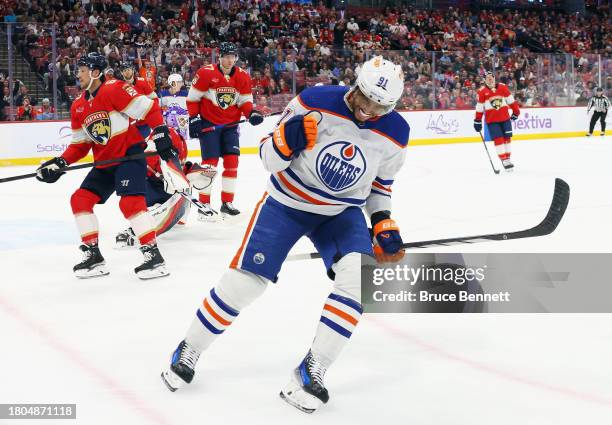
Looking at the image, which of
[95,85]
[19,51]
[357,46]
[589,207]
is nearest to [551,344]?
[95,85]

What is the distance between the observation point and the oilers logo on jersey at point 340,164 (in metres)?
2.66

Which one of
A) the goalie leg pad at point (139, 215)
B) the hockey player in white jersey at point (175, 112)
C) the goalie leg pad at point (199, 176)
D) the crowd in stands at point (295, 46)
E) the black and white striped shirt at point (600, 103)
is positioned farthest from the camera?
the black and white striped shirt at point (600, 103)

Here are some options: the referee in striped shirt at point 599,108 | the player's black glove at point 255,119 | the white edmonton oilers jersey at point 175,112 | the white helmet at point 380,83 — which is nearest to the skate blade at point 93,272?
the player's black glove at point 255,119

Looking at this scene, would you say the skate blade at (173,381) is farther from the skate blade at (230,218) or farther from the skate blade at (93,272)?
the skate blade at (230,218)

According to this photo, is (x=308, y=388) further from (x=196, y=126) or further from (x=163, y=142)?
(x=196, y=126)

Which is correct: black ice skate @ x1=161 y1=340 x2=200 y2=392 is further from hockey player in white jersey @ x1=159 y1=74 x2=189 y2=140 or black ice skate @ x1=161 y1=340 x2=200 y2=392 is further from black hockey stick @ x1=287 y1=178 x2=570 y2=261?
hockey player in white jersey @ x1=159 y1=74 x2=189 y2=140

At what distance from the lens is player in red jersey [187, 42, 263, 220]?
6.45 metres

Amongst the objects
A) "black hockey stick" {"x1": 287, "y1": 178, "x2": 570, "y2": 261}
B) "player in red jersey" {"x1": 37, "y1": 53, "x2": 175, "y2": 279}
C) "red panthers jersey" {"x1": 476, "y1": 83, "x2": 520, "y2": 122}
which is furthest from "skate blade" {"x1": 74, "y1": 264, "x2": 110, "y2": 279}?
"red panthers jersey" {"x1": 476, "y1": 83, "x2": 520, "y2": 122}

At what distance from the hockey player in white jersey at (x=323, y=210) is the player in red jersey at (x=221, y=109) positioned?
3709mm

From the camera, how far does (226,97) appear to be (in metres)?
A: 6.50

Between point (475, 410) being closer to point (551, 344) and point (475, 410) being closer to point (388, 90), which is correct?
point (551, 344)

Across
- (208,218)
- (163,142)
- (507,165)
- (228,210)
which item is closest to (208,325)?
(163,142)

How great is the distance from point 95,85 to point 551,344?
2682 mm

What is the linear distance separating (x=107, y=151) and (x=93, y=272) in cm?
69
